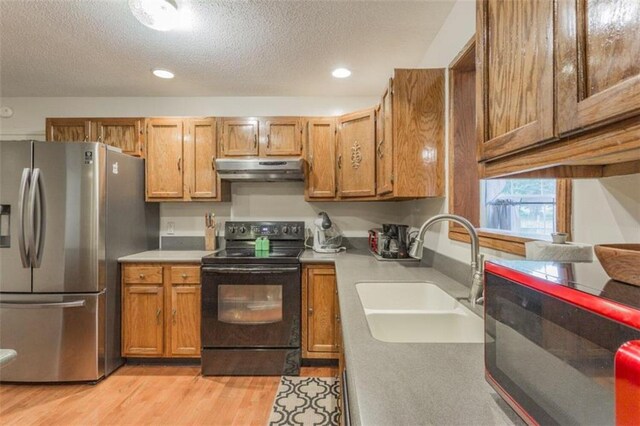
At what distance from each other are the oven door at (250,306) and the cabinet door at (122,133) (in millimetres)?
1416

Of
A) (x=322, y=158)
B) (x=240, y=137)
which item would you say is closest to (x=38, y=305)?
(x=240, y=137)

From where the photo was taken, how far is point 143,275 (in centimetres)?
249

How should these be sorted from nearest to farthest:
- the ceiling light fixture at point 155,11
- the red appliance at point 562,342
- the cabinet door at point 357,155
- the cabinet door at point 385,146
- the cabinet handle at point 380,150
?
the red appliance at point 562,342 < the ceiling light fixture at point 155,11 < the cabinet door at point 385,146 < the cabinet handle at point 380,150 < the cabinet door at point 357,155

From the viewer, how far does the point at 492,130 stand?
0.75m

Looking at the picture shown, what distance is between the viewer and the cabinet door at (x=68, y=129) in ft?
9.37

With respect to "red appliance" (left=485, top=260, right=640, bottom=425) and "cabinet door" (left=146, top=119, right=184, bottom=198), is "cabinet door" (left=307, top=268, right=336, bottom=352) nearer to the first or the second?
"cabinet door" (left=146, top=119, right=184, bottom=198)

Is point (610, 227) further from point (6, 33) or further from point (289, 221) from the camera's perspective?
point (6, 33)

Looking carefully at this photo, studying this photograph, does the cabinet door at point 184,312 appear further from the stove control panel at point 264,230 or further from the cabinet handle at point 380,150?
the cabinet handle at point 380,150

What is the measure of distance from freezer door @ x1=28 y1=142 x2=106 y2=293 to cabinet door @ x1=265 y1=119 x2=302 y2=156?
4.38 ft

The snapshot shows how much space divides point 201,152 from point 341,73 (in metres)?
1.43

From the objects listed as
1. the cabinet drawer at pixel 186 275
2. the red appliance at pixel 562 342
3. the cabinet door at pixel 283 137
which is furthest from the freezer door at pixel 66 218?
the red appliance at pixel 562 342

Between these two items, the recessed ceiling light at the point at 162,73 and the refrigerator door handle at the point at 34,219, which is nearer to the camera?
the refrigerator door handle at the point at 34,219

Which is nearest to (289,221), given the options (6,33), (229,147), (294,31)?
(229,147)

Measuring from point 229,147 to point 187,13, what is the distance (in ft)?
3.88
